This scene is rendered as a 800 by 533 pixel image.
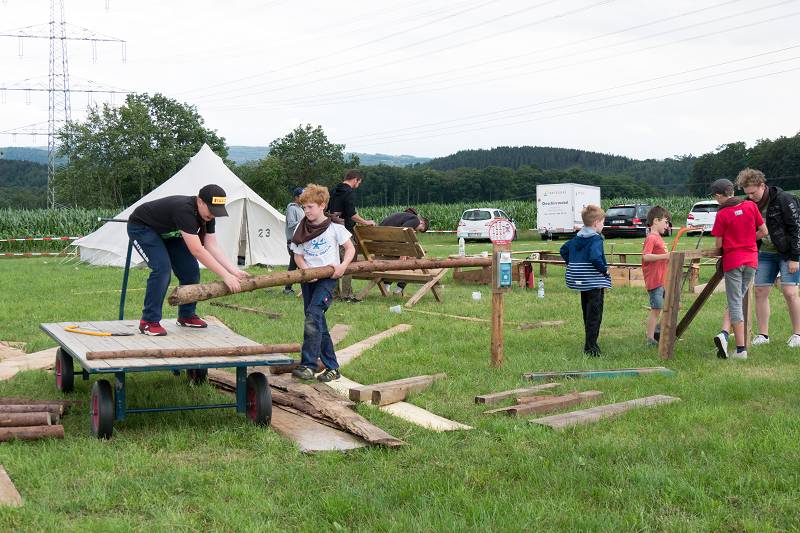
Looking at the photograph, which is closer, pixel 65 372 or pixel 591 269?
pixel 65 372

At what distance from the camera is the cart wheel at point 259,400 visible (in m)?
5.79

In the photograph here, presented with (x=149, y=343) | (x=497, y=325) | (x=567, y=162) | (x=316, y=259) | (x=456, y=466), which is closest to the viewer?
(x=456, y=466)

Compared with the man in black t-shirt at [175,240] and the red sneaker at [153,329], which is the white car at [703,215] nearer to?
the man in black t-shirt at [175,240]

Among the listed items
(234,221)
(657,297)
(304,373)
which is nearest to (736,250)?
(657,297)

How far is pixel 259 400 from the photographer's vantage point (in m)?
5.80

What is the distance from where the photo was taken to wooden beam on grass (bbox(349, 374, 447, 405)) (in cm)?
652

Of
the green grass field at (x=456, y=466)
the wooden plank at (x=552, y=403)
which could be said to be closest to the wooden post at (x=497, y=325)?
the green grass field at (x=456, y=466)

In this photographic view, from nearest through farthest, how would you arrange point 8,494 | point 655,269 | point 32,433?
point 8,494 → point 32,433 → point 655,269

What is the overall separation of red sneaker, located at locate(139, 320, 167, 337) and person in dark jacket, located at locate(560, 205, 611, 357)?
3953 mm

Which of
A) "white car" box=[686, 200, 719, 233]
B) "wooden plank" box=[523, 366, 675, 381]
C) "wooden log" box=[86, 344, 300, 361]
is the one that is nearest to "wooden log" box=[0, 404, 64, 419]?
"wooden log" box=[86, 344, 300, 361]

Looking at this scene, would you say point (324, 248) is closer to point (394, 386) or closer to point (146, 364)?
point (394, 386)

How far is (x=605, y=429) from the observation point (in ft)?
18.3

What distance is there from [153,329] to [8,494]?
241cm

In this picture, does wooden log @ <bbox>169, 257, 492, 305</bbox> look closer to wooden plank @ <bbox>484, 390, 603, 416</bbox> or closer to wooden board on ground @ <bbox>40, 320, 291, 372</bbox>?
wooden board on ground @ <bbox>40, 320, 291, 372</bbox>
